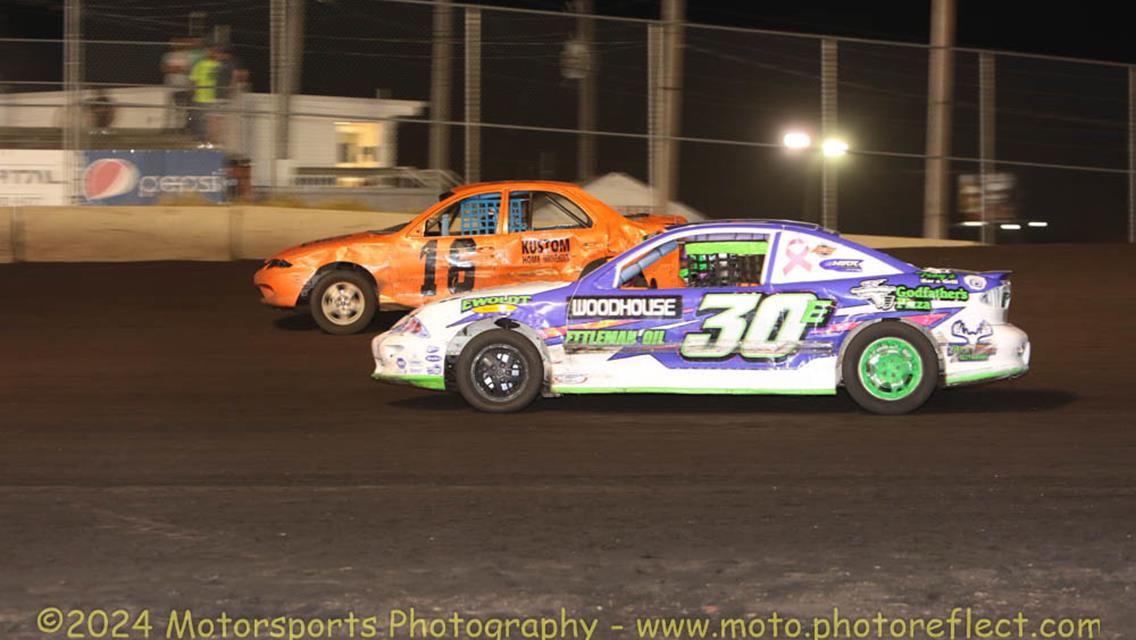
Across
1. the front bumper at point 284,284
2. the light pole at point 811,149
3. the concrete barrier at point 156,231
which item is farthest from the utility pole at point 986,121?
the front bumper at point 284,284

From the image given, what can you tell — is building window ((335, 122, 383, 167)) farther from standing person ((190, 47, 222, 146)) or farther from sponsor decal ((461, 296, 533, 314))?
sponsor decal ((461, 296, 533, 314))

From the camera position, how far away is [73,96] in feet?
72.1

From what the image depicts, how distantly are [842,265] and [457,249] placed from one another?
554 cm

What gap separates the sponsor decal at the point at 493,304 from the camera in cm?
1099

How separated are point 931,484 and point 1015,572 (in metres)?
1.79

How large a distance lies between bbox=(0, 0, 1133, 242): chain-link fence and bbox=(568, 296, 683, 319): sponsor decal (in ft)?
40.1

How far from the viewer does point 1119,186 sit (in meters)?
27.2

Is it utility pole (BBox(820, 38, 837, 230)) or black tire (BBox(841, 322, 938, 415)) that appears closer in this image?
black tire (BBox(841, 322, 938, 415))

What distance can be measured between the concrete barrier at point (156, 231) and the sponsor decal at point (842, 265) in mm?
12540

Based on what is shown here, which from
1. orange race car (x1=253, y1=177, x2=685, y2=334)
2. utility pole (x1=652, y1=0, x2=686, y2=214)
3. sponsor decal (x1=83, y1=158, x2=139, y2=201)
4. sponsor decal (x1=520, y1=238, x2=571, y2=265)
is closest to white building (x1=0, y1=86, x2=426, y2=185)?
sponsor decal (x1=83, y1=158, x2=139, y2=201)

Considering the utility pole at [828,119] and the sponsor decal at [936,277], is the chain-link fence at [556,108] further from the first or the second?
the sponsor decal at [936,277]

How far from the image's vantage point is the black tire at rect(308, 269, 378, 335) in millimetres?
15906

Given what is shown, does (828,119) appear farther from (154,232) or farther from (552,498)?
(552,498)

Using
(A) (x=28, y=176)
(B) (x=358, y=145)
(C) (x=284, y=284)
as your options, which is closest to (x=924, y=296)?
(C) (x=284, y=284)
